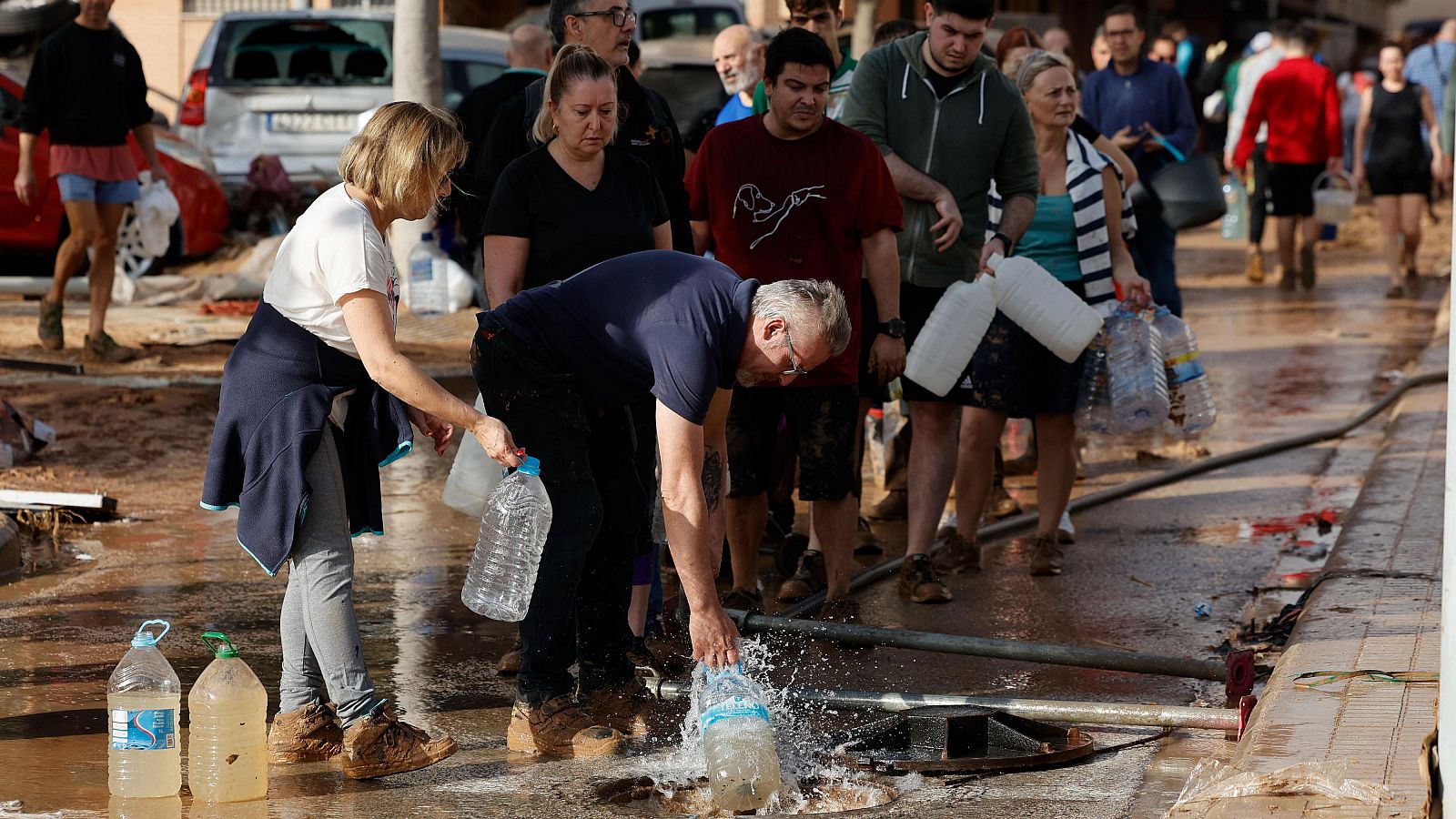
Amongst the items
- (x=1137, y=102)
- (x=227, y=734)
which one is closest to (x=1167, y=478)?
(x=1137, y=102)

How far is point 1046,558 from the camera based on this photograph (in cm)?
710

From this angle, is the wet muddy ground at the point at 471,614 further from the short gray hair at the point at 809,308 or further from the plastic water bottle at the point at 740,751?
the short gray hair at the point at 809,308

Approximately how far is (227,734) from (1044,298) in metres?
3.58

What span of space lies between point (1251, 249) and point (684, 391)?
15309 mm

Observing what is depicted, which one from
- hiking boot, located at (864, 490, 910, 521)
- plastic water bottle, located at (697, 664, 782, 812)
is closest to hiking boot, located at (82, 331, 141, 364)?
hiking boot, located at (864, 490, 910, 521)

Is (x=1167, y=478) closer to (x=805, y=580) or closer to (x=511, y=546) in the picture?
(x=805, y=580)

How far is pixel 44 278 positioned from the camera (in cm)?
1372

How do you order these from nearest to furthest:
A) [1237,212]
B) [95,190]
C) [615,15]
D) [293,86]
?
[615,15]
[95,190]
[293,86]
[1237,212]

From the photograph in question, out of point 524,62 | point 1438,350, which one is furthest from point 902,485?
point 1438,350

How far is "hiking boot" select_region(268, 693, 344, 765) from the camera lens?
475 cm

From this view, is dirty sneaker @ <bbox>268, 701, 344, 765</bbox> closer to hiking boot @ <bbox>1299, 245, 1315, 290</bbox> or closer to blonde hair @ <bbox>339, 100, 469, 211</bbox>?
blonde hair @ <bbox>339, 100, 469, 211</bbox>

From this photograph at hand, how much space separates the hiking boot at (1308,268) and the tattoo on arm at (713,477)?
1298cm

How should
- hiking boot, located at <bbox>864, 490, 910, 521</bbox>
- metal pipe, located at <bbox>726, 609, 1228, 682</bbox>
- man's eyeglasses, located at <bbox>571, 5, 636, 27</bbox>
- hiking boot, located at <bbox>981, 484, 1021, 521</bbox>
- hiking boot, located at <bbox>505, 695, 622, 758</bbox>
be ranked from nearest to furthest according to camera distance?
hiking boot, located at <bbox>505, 695, 622, 758</bbox> → metal pipe, located at <bbox>726, 609, 1228, 682</bbox> → man's eyeglasses, located at <bbox>571, 5, 636, 27</bbox> → hiking boot, located at <bbox>864, 490, 910, 521</bbox> → hiking boot, located at <bbox>981, 484, 1021, 521</bbox>

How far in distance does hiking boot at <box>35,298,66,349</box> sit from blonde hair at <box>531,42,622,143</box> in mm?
6834
